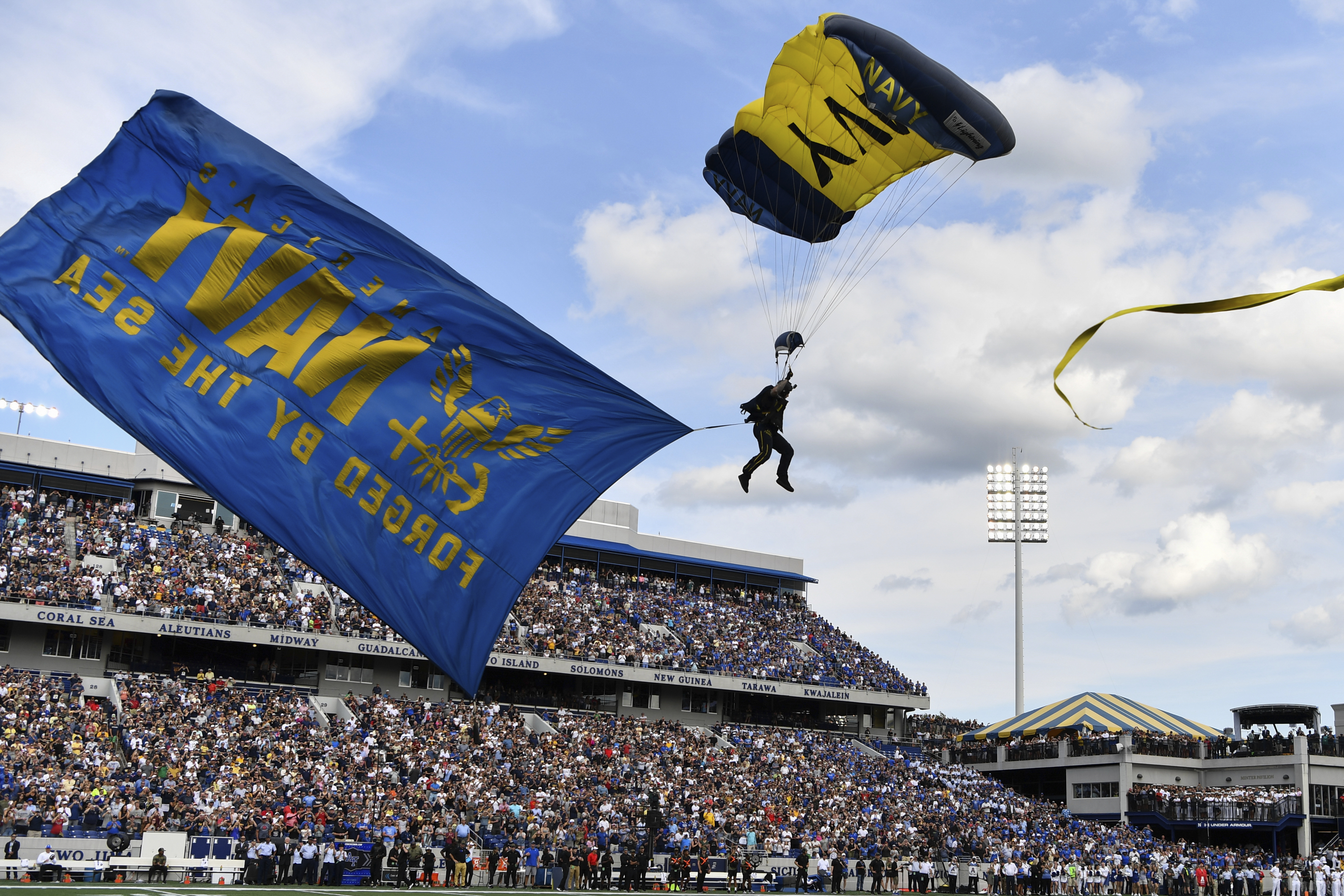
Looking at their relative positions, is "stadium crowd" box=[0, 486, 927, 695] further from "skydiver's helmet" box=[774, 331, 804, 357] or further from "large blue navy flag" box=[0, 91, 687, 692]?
"large blue navy flag" box=[0, 91, 687, 692]

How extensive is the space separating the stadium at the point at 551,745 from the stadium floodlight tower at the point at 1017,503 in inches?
615

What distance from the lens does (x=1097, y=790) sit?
4753 cm

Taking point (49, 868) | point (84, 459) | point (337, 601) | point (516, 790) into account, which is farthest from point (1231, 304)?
point (84, 459)

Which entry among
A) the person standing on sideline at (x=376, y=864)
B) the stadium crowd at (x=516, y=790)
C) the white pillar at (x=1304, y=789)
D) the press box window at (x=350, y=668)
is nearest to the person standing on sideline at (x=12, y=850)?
the stadium crowd at (x=516, y=790)

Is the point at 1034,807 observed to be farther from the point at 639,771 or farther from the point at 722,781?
the point at 639,771

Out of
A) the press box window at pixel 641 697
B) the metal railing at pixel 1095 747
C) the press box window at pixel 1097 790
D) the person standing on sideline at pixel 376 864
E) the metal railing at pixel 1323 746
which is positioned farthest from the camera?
the metal railing at pixel 1095 747

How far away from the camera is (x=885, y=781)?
42.6 metres

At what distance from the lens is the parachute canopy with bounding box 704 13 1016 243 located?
623 inches

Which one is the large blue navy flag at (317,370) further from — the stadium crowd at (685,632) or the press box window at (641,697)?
the press box window at (641,697)

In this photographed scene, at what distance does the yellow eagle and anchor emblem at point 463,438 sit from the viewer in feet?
24.9

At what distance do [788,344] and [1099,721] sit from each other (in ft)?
124

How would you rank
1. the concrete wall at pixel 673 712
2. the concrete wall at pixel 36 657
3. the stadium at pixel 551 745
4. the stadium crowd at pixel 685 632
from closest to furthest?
1. the stadium at pixel 551 745
2. the concrete wall at pixel 36 657
3. the stadium crowd at pixel 685 632
4. the concrete wall at pixel 673 712

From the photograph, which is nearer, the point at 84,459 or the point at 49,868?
the point at 49,868

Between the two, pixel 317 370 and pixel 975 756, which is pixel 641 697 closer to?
pixel 975 756
